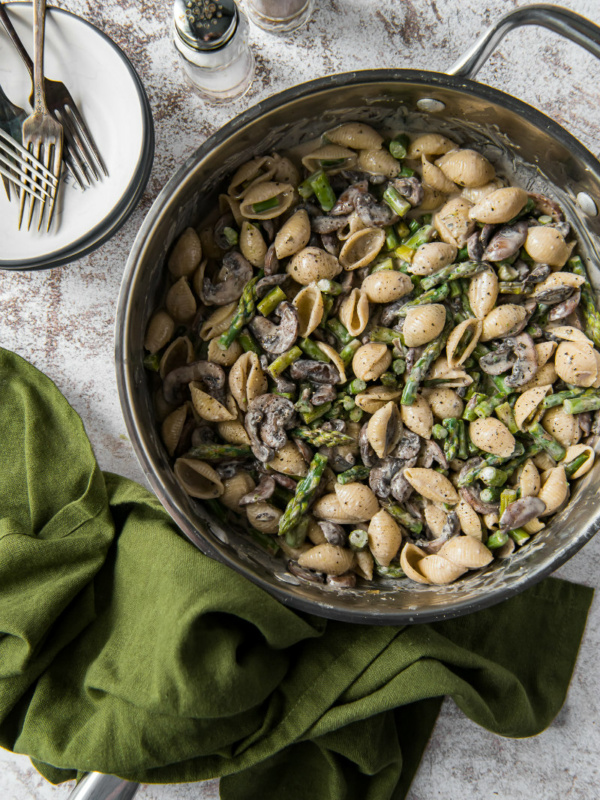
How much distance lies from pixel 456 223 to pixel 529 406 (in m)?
0.39

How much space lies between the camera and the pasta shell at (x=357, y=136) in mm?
1233

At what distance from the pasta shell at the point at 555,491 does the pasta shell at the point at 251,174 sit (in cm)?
82

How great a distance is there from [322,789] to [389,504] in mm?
621

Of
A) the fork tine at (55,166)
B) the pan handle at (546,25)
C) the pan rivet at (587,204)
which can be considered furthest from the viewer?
the fork tine at (55,166)

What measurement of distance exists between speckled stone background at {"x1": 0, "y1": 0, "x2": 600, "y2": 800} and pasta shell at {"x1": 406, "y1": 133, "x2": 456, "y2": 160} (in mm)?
180

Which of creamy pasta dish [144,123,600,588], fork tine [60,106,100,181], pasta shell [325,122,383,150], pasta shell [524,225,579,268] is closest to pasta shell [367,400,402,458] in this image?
creamy pasta dish [144,123,600,588]

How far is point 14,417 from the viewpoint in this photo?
4.46ft

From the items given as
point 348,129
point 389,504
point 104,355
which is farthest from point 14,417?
point 348,129

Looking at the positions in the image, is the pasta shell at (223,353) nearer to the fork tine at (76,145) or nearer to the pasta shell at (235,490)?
the pasta shell at (235,490)

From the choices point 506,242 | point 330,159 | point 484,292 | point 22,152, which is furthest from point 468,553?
point 22,152

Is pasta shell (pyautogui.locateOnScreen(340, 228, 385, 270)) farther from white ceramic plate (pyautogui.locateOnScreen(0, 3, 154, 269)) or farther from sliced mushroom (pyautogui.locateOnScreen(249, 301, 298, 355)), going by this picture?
white ceramic plate (pyautogui.locateOnScreen(0, 3, 154, 269))

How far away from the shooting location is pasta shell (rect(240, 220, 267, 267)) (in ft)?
4.00

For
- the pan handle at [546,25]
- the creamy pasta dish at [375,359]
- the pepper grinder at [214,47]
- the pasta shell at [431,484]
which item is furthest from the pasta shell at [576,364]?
the pepper grinder at [214,47]

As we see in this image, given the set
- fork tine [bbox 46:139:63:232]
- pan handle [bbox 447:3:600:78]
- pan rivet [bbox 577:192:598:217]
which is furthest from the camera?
fork tine [bbox 46:139:63:232]
